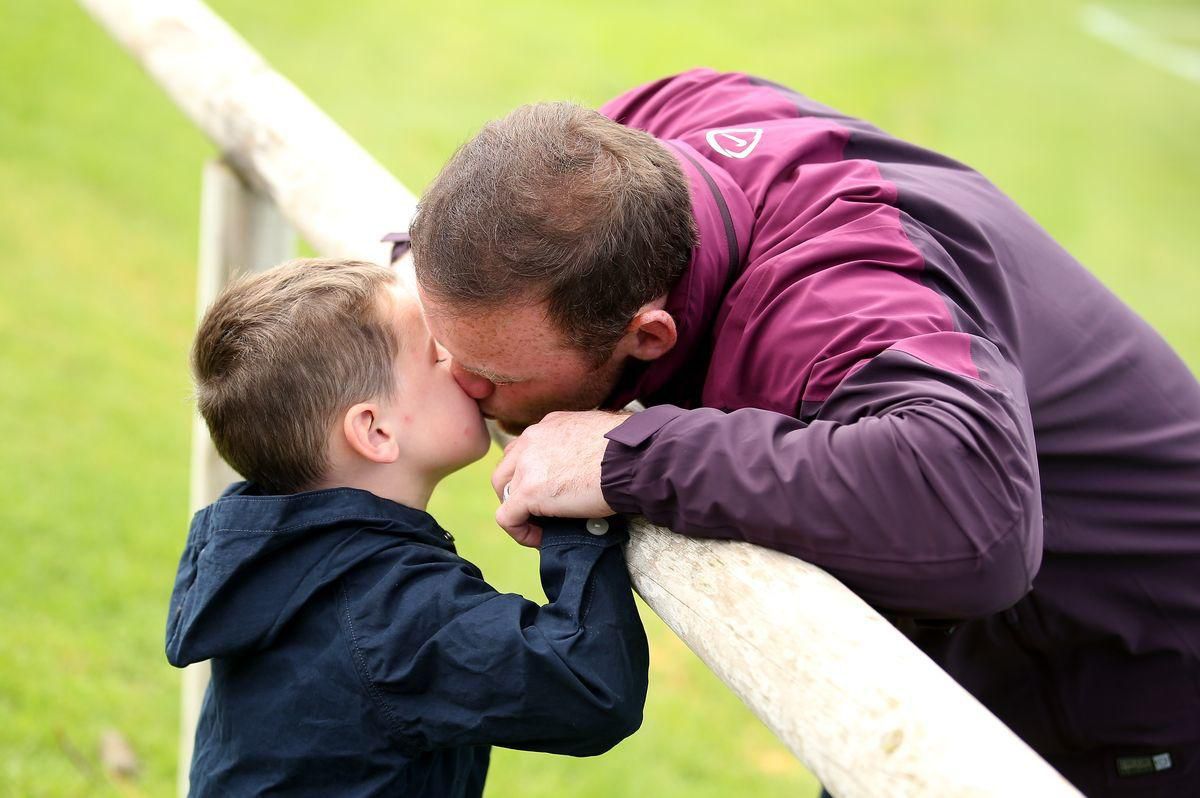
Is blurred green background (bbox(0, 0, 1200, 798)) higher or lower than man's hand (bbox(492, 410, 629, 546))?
lower

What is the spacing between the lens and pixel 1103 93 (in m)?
12.8

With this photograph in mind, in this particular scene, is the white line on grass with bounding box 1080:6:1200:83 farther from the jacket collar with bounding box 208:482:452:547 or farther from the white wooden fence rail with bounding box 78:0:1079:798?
the jacket collar with bounding box 208:482:452:547

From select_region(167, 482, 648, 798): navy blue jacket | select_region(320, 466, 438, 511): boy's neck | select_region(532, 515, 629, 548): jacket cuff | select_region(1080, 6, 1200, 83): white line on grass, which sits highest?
select_region(532, 515, 629, 548): jacket cuff

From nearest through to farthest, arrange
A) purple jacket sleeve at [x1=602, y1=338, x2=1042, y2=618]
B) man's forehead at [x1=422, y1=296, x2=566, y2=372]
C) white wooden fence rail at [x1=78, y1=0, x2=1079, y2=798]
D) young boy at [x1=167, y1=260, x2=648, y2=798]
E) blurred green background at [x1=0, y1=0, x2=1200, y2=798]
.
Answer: white wooden fence rail at [x1=78, y1=0, x2=1079, y2=798] → purple jacket sleeve at [x1=602, y1=338, x2=1042, y2=618] → young boy at [x1=167, y1=260, x2=648, y2=798] → man's forehead at [x1=422, y1=296, x2=566, y2=372] → blurred green background at [x1=0, y1=0, x2=1200, y2=798]

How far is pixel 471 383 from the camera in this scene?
1.81 metres

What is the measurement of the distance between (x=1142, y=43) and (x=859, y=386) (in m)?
14.9

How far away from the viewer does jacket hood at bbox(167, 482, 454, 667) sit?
161 cm

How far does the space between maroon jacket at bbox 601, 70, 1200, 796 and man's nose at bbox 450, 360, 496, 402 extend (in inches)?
7.9

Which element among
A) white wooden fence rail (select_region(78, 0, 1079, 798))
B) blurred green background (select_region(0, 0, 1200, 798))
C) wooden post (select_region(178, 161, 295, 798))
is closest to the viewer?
white wooden fence rail (select_region(78, 0, 1079, 798))

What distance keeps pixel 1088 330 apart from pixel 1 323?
16.8ft

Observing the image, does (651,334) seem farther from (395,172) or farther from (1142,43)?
(1142,43)

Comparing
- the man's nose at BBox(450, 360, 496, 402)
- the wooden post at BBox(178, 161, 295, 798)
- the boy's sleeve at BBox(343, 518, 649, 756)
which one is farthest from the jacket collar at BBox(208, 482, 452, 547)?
the wooden post at BBox(178, 161, 295, 798)

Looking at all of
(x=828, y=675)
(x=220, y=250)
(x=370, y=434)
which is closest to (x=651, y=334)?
(x=370, y=434)

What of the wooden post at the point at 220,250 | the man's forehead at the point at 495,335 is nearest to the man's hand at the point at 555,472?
the man's forehead at the point at 495,335
